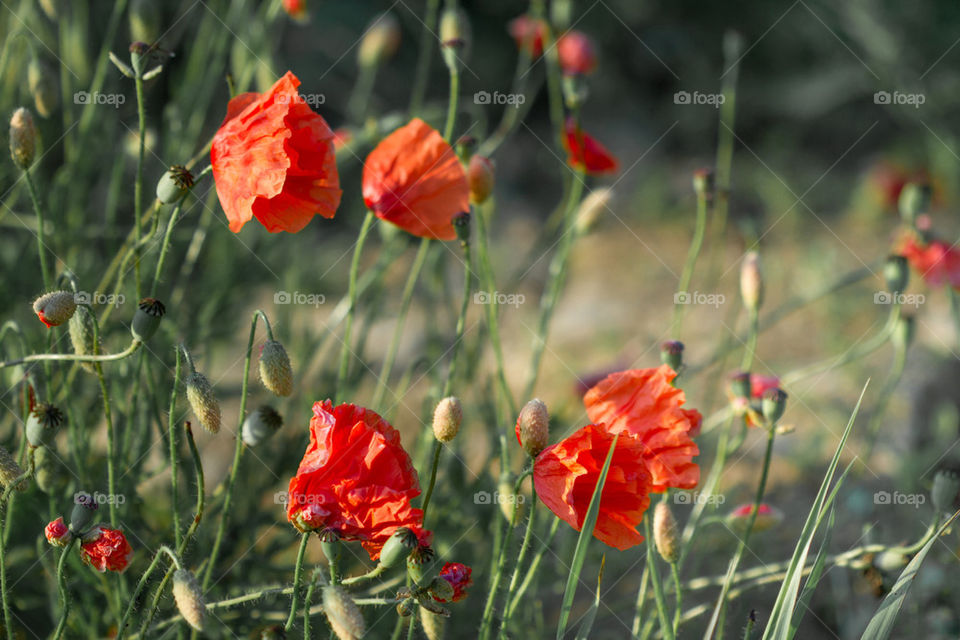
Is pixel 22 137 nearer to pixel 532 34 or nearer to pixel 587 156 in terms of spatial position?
pixel 587 156

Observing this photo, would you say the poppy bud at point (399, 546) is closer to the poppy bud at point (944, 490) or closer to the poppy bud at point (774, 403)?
the poppy bud at point (774, 403)

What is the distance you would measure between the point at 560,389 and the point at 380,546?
185 centimetres

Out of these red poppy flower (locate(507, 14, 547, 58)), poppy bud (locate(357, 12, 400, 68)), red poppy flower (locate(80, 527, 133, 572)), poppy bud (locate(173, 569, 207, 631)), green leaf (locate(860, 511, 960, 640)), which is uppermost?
red poppy flower (locate(507, 14, 547, 58))

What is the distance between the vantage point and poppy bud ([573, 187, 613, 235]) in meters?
1.53

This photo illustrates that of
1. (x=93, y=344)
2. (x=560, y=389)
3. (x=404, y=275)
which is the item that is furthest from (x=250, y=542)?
(x=404, y=275)

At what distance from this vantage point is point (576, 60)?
1.80 metres

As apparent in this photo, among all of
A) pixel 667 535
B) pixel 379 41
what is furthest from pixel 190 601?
pixel 379 41

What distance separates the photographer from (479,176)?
1236mm

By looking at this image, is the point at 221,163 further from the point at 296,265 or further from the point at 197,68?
the point at 296,265

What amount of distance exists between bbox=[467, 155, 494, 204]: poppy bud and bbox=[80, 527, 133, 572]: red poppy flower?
63cm

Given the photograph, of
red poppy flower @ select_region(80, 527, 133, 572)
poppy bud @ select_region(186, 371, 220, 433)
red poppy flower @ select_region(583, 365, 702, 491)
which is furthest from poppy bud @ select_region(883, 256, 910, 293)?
red poppy flower @ select_region(80, 527, 133, 572)

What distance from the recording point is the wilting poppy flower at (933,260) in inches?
64.5

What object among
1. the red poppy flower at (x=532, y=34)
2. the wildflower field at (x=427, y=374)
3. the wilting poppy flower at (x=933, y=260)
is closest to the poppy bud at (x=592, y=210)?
the wildflower field at (x=427, y=374)

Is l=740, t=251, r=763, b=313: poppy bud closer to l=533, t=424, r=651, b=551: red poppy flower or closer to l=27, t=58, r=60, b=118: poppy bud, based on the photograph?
l=533, t=424, r=651, b=551: red poppy flower
